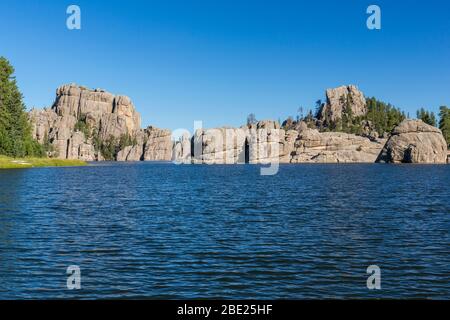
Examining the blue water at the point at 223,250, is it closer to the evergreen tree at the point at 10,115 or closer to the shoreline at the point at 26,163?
the shoreline at the point at 26,163

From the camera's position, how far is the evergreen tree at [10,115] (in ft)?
457

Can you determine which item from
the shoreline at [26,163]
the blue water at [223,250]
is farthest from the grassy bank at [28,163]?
the blue water at [223,250]

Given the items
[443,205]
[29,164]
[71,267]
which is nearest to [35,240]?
[71,267]

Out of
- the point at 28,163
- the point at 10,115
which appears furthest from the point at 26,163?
the point at 10,115

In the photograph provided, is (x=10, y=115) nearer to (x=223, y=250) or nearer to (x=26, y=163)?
(x=26, y=163)

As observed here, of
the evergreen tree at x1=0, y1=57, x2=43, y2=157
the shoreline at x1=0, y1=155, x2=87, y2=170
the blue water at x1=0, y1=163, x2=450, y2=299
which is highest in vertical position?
the evergreen tree at x1=0, y1=57, x2=43, y2=157

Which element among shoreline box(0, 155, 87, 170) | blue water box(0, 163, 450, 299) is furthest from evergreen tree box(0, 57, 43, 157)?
blue water box(0, 163, 450, 299)

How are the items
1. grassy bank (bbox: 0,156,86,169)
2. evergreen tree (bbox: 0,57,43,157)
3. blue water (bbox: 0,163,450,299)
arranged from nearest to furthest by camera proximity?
blue water (bbox: 0,163,450,299) < grassy bank (bbox: 0,156,86,169) < evergreen tree (bbox: 0,57,43,157)

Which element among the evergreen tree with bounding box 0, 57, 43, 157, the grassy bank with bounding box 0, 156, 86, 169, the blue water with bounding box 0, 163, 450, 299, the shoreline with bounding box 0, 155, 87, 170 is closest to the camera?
the blue water with bounding box 0, 163, 450, 299

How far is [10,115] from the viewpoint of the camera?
471 ft

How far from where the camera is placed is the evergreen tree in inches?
5482

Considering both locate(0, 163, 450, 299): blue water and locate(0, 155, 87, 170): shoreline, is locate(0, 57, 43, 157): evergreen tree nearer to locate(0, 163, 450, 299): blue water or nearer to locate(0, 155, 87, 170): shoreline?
locate(0, 155, 87, 170): shoreline
